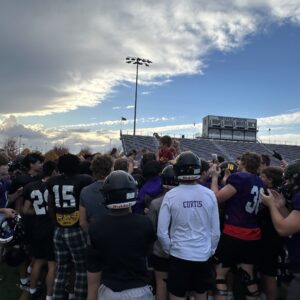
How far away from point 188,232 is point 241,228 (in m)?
1.21

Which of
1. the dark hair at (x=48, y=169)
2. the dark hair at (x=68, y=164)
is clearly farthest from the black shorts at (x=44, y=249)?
the dark hair at (x=68, y=164)

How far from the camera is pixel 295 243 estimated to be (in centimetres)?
326

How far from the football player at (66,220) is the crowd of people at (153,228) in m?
0.01

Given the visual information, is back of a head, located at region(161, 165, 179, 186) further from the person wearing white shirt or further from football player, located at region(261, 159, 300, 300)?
football player, located at region(261, 159, 300, 300)

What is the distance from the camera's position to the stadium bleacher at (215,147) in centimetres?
4781

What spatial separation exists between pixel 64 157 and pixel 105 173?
644 mm

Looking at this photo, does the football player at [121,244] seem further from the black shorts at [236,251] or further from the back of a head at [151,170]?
the back of a head at [151,170]

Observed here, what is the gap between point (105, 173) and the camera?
15.2 feet

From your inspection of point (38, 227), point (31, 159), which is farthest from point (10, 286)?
point (31, 159)

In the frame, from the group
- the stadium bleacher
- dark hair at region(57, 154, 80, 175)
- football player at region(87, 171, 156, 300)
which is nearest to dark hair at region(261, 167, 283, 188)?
football player at region(87, 171, 156, 300)

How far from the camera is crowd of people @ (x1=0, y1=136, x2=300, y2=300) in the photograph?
296cm

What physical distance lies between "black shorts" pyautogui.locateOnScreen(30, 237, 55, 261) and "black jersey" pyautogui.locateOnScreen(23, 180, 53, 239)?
0.09 meters

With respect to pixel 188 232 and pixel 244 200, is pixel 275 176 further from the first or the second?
pixel 188 232

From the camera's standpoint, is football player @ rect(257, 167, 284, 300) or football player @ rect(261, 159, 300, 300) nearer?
football player @ rect(261, 159, 300, 300)
